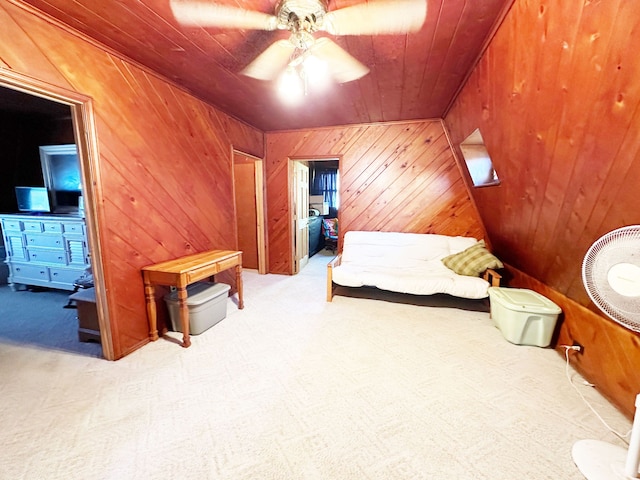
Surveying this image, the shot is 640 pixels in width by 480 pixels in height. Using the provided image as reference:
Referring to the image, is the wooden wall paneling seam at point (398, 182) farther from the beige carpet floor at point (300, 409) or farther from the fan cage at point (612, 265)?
the fan cage at point (612, 265)

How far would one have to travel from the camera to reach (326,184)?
7.23 metres

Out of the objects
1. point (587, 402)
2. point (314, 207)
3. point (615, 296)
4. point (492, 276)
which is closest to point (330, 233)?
point (314, 207)

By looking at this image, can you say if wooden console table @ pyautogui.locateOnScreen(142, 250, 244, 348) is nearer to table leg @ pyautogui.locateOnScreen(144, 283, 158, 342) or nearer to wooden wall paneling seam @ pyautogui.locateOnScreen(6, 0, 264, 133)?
table leg @ pyautogui.locateOnScreen(144, 283, 158, 342)

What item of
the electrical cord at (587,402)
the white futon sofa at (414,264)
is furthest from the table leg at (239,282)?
the electrical cord at (587,402)

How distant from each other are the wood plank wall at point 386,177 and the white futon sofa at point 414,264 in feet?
0.83

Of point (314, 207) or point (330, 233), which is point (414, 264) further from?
point (314, 207)

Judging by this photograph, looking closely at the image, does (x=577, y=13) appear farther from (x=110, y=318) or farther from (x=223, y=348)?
(x=110, y=318)

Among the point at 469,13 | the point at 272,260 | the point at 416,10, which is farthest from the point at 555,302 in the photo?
the point at 272,260

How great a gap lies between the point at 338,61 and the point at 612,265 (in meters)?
2.04

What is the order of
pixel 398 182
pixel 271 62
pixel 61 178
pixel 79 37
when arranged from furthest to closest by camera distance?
pixel 398 182 < pixel 61 178 < pixel 271 62 < pixel 79 37

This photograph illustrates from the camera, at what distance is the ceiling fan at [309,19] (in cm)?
139

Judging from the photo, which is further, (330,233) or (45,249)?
(330,233)

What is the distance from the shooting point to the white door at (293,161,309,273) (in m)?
4.20

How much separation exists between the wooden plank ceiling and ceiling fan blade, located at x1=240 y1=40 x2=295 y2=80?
5cm
